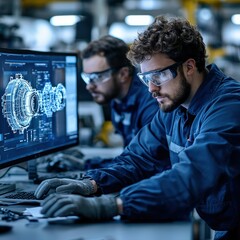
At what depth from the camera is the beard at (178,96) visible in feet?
7.56

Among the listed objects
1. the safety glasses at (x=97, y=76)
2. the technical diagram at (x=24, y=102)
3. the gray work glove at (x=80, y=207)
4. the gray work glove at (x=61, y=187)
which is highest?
the technical diagram at (x=24, y=102)

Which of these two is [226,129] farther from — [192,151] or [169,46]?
[169,46]

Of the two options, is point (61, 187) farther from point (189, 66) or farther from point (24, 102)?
point (189, 66)

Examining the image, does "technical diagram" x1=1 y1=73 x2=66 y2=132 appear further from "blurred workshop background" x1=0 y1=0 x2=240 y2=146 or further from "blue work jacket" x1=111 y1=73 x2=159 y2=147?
"blue work jacket" x1=111 y1=73 x2=159 y2=147

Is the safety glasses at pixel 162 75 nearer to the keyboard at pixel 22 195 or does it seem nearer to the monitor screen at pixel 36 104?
the monitor screen at pixel 36 104

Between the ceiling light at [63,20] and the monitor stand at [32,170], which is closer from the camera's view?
the monitor stand at [32,170]

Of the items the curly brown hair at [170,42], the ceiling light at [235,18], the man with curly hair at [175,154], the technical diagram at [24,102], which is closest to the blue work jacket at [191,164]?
the man with curly hair at [175,154]

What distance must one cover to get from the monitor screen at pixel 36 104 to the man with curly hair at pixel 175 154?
10.9 inches

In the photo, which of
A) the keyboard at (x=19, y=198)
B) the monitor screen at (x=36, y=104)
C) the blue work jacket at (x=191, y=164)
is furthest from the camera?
the monitor screen at (x=36, y=104)

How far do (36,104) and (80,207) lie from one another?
84cm

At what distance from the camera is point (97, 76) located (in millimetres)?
3471

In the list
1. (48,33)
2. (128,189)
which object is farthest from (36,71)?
(48,33)

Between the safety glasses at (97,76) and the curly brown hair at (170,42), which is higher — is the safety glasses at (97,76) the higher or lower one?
the lower one

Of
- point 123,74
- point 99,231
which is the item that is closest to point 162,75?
point 99,231
